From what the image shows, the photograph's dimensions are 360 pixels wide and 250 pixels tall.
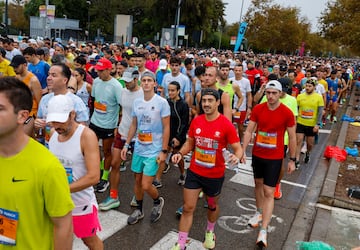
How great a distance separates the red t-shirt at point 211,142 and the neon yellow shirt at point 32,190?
2.23 metres

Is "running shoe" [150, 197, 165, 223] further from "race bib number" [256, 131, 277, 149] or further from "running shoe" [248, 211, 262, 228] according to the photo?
"race bib number" [256, 131, 277, 149]

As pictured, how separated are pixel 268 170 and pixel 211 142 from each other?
1.12m

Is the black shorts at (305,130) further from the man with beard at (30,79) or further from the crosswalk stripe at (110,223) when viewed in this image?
the man with beard at (30,79)

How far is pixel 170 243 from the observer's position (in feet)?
14.3

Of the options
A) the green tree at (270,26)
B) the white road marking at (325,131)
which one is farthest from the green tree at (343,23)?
the green tree at (270,26)

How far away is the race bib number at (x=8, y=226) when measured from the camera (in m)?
1.89

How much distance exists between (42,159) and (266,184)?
11.1 ft

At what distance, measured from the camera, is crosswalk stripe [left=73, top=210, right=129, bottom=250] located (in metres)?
4.39

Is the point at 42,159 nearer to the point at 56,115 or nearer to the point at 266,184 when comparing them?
the point at 56,115

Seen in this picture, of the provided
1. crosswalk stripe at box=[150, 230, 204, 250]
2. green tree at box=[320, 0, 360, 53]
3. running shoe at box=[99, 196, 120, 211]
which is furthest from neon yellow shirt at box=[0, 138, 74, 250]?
green tree at box=[320, 0, 360, 53]

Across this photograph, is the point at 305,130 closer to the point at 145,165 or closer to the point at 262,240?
the point at 262,240

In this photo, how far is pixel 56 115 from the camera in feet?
8.89

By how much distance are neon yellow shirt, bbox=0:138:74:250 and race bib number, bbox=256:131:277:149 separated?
3231 millimetres

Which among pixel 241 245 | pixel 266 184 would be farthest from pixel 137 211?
pixel 266 184
